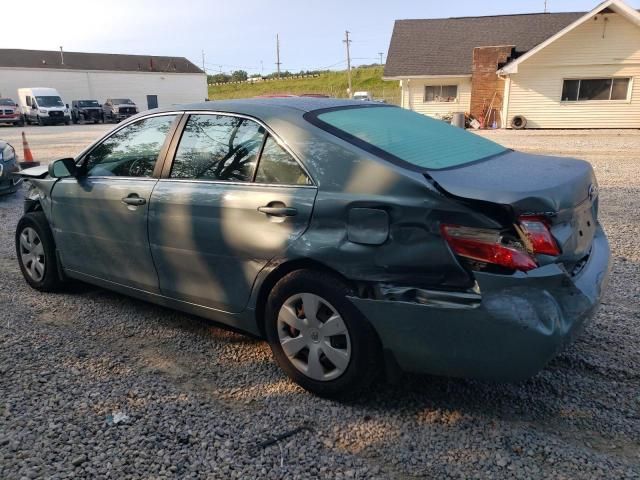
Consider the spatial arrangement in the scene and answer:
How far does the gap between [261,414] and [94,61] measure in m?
60.0

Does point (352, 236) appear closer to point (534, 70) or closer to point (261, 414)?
point (261, 414)

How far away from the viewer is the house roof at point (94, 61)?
2006 inches

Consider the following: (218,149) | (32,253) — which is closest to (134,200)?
(218,149)

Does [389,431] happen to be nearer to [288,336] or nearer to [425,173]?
[288,336]

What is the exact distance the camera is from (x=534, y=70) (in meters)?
23.5

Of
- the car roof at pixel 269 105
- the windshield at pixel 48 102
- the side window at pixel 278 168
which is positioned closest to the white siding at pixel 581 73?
the car roof at pixel 269 105

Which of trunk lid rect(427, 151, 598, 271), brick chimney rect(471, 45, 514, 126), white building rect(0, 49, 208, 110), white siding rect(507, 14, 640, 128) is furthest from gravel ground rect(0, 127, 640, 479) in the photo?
white building rect(0, 49, 208, 110)

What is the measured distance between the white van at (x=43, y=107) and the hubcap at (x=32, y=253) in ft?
116

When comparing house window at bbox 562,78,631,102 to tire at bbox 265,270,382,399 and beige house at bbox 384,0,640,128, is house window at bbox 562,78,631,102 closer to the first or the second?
beige house at bbox 384,0,640,128

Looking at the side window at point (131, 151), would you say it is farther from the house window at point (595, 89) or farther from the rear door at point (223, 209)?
the house window at point (595, 89)

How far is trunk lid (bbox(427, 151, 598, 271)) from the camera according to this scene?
94.5 inches

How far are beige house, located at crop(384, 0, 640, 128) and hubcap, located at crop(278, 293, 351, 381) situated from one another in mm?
23213

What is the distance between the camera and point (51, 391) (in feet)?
10.1

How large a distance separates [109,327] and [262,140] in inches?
75.4
